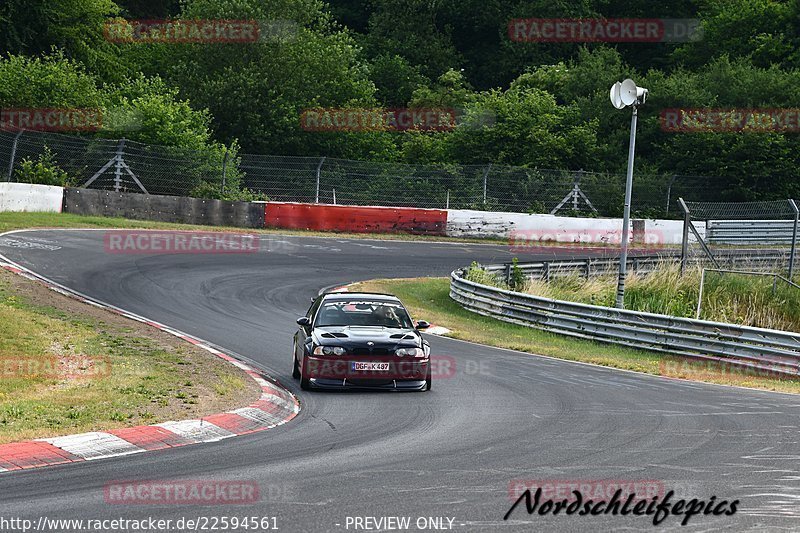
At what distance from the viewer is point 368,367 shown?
14.4m

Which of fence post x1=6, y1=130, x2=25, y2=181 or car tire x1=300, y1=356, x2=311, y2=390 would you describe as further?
fence post x1=6, y1=130, x2=25, y2=181

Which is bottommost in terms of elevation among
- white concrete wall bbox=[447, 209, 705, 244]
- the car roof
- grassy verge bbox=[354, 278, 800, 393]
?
grassy verge bbox=[354, 278, 800, 393]

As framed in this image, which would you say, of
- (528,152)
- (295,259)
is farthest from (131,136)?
(528,152)

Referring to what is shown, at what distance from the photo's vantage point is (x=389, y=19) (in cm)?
7181

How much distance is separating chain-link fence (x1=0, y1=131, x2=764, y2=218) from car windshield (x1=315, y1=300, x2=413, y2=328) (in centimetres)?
2075

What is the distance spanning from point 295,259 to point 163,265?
14.9 feet

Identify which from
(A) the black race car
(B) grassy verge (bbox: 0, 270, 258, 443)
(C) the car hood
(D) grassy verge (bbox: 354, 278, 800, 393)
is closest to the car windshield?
(C) the car hood

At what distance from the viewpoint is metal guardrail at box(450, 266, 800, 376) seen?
19578 millimetres

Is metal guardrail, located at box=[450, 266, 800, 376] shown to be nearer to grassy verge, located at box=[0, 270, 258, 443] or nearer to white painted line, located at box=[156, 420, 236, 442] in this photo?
grassy verge, located at box=[0, 270, 258, 443]

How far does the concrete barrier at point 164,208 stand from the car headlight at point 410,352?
2127cm

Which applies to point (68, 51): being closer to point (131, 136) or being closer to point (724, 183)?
point (131, 136)

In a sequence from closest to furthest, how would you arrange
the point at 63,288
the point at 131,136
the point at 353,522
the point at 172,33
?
the point at 353,522 < the point at 63,288 < the point at 131,136 < the point at 172,33

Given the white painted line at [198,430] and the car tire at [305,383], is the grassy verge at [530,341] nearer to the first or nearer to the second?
the car tire at [305,383]

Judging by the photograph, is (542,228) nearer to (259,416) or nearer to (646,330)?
(646,330)
